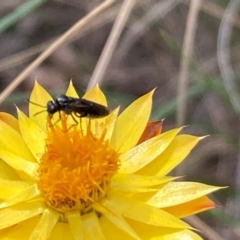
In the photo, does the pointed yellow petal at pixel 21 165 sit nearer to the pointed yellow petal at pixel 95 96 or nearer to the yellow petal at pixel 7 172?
the yellow petal at pixel 7 172

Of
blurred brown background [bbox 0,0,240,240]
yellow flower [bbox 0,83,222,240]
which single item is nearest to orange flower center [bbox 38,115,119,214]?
yellow flower [bbox 0,83,222,240]

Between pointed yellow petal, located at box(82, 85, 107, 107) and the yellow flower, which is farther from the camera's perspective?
pointed yellow petal, located at box(82, 85, 107, 107)

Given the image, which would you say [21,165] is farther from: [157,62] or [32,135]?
[157,62]

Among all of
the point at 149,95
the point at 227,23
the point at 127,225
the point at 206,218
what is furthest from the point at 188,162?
the point at 127,225

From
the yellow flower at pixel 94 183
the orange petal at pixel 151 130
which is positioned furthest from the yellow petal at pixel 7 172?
the orange petal at pixel 151 130

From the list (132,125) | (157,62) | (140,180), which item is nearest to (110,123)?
(132,125)

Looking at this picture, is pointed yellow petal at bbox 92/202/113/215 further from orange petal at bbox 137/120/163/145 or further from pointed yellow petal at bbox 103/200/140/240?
orange petal at bbox 137/120/163/145

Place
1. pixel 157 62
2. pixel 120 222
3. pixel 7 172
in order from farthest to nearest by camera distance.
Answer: pixel 157 62
pixel 7 172
pixel 120 222
